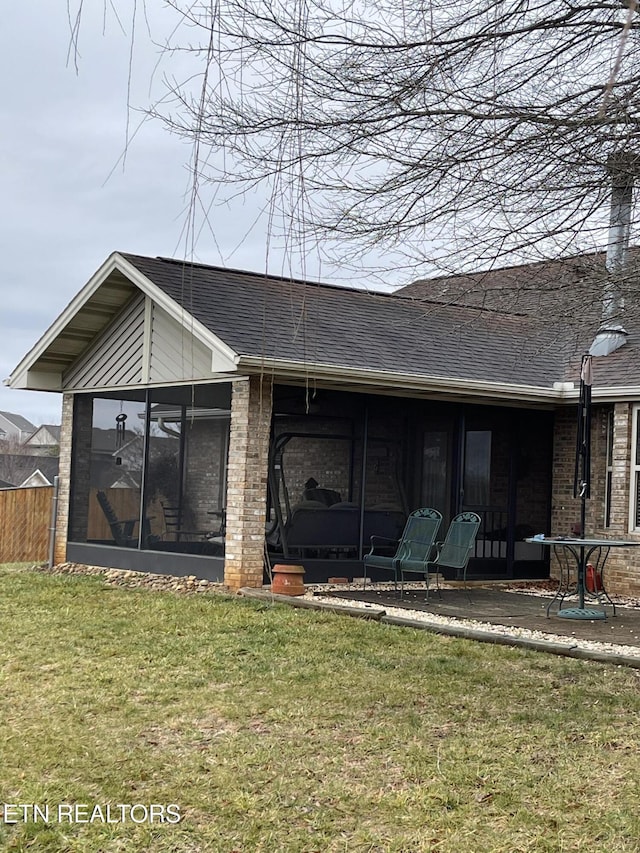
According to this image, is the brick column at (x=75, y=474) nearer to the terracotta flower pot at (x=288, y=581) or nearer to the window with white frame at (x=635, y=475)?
the terracotta flower pot at (x=288, y=581)

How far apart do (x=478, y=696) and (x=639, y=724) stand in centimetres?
108

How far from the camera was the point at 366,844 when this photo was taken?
466cm

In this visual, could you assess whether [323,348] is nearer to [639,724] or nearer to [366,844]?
[639,724]

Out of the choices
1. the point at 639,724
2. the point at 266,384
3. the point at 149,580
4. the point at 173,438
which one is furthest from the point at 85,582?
the point at 639,724

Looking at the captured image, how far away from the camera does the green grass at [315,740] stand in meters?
4.80

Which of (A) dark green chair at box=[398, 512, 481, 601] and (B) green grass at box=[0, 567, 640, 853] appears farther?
(A) dark green chair at box=[398, 512, 481, 601]

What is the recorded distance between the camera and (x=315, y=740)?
6.07m

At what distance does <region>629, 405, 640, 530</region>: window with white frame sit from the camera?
512 inches

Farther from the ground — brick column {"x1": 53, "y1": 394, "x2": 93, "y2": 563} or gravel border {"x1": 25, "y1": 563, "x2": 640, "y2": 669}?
brick column {"x1": 53, "y1": 394, "x2": 93, "y2": 563}

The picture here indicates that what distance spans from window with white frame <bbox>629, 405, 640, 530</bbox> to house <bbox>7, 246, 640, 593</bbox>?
0.06 feet

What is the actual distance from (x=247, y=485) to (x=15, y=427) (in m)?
58.4

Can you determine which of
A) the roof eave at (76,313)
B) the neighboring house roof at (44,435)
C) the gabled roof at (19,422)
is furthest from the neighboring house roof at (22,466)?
the roof eave at (76,313)

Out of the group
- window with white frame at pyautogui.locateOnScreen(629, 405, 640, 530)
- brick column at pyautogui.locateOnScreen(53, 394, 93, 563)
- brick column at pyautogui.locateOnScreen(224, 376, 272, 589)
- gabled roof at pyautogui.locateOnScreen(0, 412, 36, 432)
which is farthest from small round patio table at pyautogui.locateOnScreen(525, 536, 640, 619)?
gabled roof at pyautogui.locateOnScreen(0, 412, 36, 432)

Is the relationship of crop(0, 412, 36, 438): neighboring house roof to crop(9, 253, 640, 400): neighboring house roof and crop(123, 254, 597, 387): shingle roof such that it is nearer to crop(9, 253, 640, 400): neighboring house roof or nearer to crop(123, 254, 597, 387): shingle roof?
crop(9, 253, 640, 400): neighboring house roof
